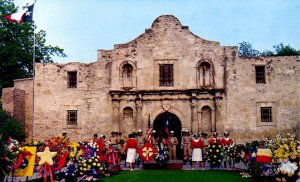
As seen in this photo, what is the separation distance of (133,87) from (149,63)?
6.36 feet

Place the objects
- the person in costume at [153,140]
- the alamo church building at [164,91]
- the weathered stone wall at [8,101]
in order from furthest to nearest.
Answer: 1. the weathered stone wall at [8,101]
2. the alamo church building at [164,91]
3. the person in costume at [153,140]

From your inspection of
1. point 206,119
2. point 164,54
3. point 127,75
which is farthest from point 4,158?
point 206,119

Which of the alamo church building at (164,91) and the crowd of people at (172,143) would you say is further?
the alamo church building at (164,91)

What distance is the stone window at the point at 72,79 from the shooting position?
25.0 meters

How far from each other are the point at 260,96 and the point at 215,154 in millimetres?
7341

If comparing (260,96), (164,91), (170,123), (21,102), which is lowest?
(170,123)

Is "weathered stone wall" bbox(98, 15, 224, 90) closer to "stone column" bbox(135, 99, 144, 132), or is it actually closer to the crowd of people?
"stone column" bbox(135, 99, 144, 132)

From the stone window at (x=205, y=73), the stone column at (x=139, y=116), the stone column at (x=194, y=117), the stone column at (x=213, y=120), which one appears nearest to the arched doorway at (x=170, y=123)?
the stone column at (x=139, y=116)

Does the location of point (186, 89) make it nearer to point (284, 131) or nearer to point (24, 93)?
point (284, 131)

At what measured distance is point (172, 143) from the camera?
20.6 m

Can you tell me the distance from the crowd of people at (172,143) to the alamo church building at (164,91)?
0.86m

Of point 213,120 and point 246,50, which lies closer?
point 213,120

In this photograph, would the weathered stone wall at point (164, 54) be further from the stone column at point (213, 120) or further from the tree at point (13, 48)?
the tree at point (13, 48)

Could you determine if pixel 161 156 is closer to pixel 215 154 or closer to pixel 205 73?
pixel 215 154
